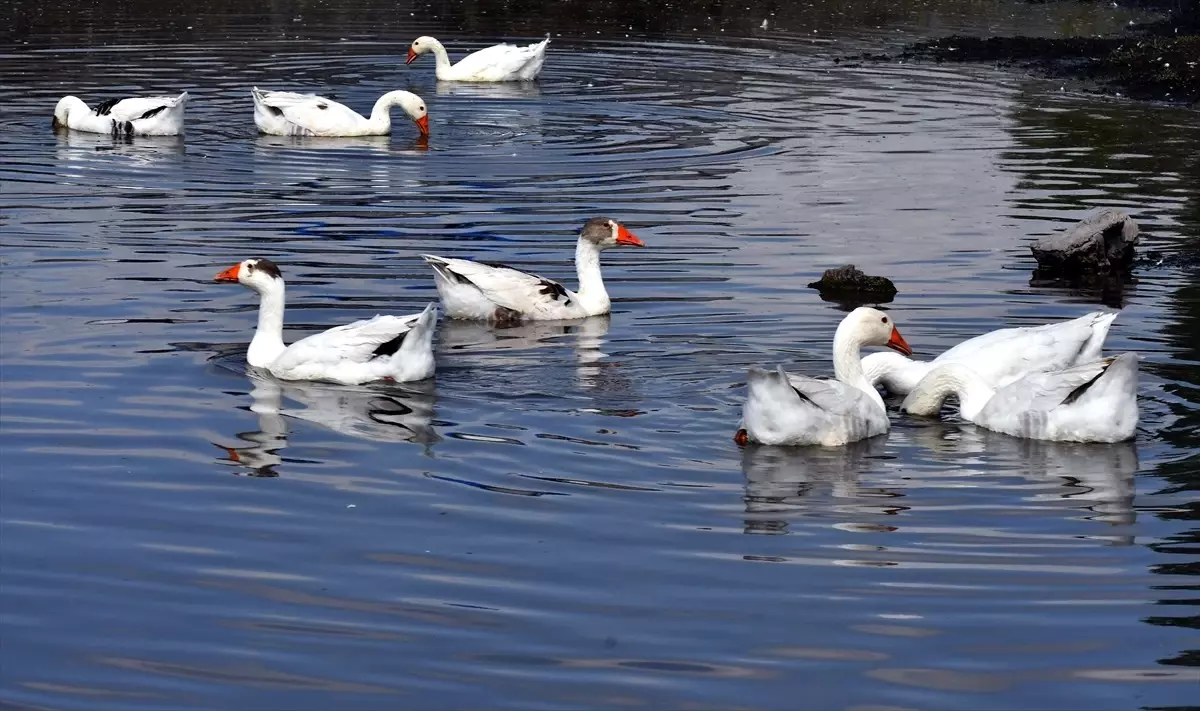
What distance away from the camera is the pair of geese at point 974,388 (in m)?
11.2

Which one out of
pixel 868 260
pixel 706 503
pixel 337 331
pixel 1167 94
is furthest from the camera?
pixel 1167 94

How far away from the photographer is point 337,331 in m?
12.8

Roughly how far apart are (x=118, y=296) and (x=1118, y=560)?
9.08m

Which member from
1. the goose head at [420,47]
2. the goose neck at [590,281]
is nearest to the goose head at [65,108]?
the goose head at [420,47]

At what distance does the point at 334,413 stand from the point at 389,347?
79cm

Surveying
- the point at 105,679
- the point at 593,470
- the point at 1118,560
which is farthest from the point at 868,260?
the point at 105,679

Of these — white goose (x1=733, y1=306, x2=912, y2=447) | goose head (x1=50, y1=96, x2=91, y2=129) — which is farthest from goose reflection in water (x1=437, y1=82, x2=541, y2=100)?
white goose (x1=733, y1=306, x2=912, y2=447)

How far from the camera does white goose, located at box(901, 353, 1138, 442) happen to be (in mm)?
11273

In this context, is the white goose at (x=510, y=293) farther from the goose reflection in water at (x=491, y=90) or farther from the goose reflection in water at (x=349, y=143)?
the goose reflection in water at (x=491, y=90)

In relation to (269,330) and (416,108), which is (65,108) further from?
(269,330)

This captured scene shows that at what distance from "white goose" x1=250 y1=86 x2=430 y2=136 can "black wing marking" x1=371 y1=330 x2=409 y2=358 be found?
1260cm

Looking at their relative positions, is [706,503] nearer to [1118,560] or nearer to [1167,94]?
[1118,560]

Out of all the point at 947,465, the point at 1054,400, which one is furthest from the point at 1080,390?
the point at 947,465

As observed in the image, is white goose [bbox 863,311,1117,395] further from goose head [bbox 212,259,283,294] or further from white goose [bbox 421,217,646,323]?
goose head [bbox 212,259,283,294]
